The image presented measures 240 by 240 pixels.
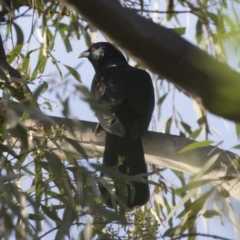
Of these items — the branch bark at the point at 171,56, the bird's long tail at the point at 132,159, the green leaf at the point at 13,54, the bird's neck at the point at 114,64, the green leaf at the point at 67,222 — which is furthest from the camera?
the bird's neck at the point at 114,64

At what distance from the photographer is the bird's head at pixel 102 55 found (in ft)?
15.8

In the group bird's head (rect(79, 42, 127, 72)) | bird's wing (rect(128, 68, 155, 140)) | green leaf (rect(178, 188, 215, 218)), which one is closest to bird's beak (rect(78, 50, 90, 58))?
bird's head (rect(79, 42, 127, 72))

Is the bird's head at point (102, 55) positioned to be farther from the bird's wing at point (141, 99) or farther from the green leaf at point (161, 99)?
the green leaf at point (161, 99)

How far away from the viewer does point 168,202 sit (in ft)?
12.5

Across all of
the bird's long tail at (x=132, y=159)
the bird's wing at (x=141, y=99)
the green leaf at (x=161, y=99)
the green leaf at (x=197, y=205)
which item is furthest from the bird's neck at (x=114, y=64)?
the green leaf at (x=197, y=205)

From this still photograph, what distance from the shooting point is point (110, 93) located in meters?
3.58

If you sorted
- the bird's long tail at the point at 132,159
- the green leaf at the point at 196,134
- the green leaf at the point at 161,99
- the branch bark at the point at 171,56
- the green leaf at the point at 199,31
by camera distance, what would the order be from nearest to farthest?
1. the branch bark at the point at 171,56
2. the bird's long tail at the point at 132,159
3. the green leaf at the point at 196,134
4. the green leaf at the point at 199,31
5. the green leaf at the point at 161,99

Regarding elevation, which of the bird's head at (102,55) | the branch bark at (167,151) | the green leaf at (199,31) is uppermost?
the bird's head at (102,55)

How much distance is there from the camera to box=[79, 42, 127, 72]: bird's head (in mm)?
4824

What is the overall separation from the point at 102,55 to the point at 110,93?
1.34 meters

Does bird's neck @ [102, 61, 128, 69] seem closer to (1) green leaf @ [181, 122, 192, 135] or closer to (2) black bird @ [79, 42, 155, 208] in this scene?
(2) black bird @ [79, 42, 155, 208]

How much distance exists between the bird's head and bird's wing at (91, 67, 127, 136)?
71 cm

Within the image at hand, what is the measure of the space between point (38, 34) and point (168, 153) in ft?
4.60

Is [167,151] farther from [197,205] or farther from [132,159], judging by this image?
[197,205]
